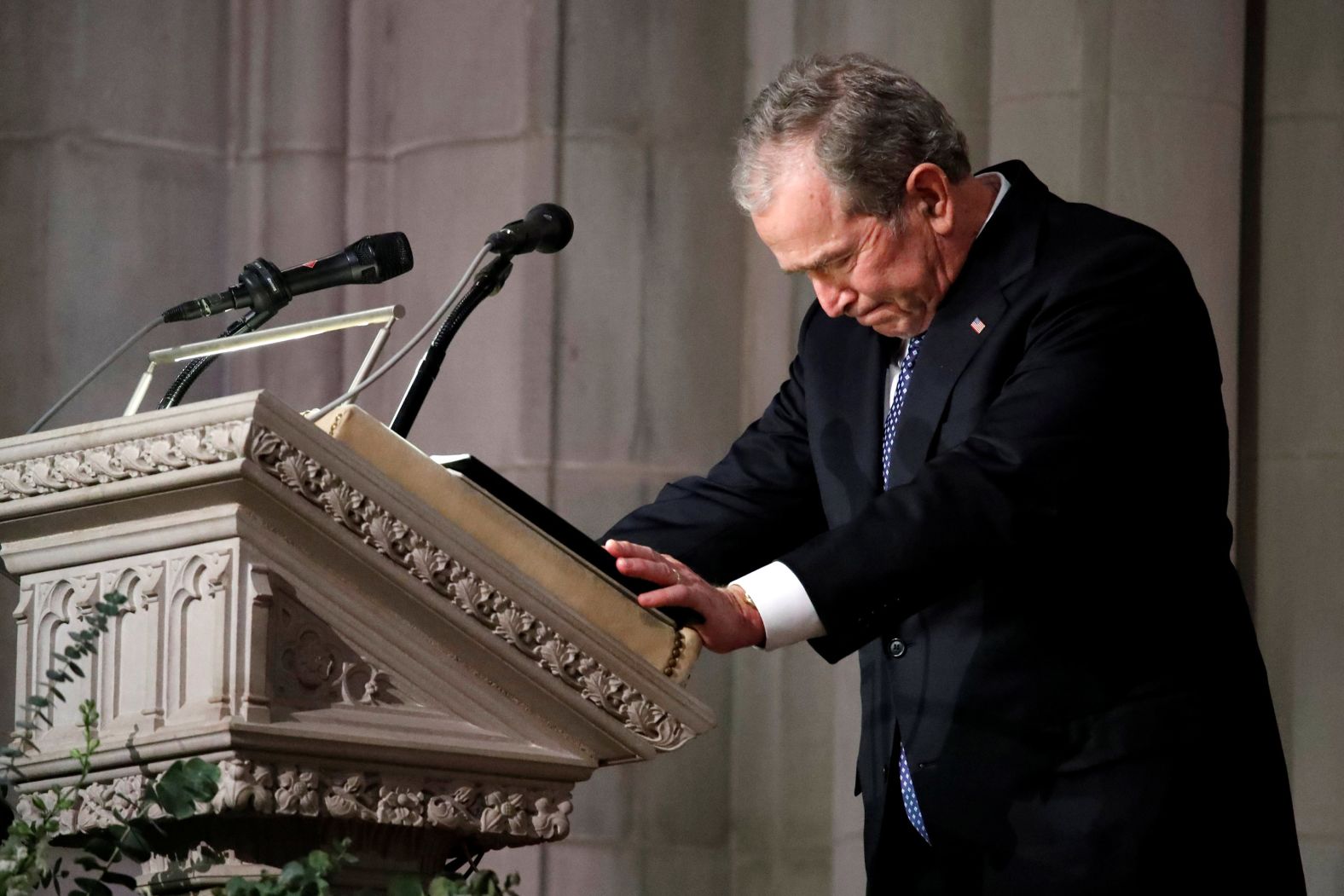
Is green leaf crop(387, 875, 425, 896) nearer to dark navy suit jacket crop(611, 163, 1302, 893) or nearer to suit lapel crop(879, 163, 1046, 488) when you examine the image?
dark navy suit jacket crop(611, 163, 1302, 893)

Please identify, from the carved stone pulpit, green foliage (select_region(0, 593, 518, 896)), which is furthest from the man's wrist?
green foliage (select_region(0, 593, 518, 896))

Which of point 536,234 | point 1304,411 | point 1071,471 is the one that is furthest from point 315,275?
point 1304,411

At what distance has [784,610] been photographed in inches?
107

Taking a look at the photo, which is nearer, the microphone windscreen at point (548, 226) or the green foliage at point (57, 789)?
the green foliage at point (57, 789)

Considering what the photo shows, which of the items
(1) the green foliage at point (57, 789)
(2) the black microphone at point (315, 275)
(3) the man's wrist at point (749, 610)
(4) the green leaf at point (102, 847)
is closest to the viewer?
(1) the green foliage at point (57, 789)

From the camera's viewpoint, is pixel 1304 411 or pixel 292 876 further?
pixel 1304 411

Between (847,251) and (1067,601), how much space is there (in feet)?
1.96

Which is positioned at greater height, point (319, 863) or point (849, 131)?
point (849, 131)

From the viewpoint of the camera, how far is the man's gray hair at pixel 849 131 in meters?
3.02

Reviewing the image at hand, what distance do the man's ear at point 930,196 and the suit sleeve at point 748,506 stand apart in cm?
33

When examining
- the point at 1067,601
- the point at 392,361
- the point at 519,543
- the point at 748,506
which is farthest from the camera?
the point at 748,506

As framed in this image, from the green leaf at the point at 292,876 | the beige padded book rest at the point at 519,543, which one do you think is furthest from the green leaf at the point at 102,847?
the beige padded book rest at the point at 519,543

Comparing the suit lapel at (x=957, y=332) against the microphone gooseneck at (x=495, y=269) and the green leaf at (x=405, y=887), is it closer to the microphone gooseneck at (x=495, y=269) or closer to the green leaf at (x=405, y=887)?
the microphone gooseneck at (x=495, y=269)

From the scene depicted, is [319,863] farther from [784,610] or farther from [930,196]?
[930,196]
